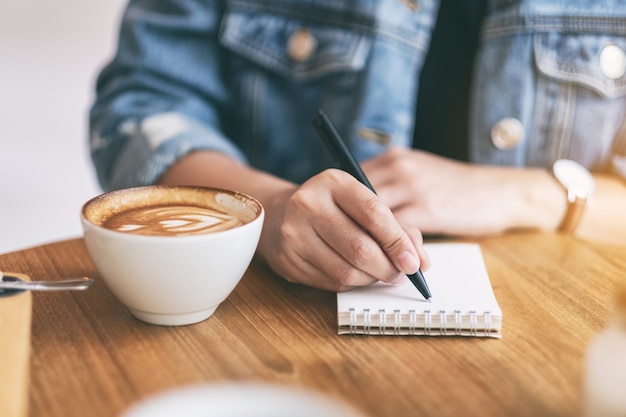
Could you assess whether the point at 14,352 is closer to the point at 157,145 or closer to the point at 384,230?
the point at 384,230

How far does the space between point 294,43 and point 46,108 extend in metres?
1.52

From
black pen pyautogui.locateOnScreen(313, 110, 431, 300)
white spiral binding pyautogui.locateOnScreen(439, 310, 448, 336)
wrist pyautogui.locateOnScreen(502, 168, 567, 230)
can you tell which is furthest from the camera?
wrist pyautogui.locateOnScreen(502, 168, 567, 230)

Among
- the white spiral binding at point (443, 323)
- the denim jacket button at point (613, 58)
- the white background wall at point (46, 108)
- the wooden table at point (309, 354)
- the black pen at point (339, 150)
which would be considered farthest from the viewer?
the white background wall at point (46, 108)

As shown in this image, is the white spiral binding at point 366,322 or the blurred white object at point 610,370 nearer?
the blurred white object at point 610,370

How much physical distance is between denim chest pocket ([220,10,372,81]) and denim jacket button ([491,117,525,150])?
0.83 feet

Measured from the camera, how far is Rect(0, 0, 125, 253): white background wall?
2.22 metres

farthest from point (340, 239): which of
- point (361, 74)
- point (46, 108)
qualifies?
point (46, 108)

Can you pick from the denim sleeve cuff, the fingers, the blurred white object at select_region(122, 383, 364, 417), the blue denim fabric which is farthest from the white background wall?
the blurred white object at select_region(122, 383, 364, 417)

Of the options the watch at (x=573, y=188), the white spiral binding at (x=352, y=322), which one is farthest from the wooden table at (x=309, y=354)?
the watch at (x=573, y=188)

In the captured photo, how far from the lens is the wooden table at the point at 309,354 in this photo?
481mm

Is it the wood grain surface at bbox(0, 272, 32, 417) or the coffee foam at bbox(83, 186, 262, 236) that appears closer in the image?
the wood grain surface at bbox(0, 272, 32, 417)

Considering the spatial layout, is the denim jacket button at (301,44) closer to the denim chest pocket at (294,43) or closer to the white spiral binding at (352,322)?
the denim chest pocket at (294,43)

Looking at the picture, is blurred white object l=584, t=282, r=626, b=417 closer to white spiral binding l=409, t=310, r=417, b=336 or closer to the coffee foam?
white spiral binding l=409, t=310, r=417, b=336

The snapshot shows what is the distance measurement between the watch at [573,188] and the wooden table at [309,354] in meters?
0.24
